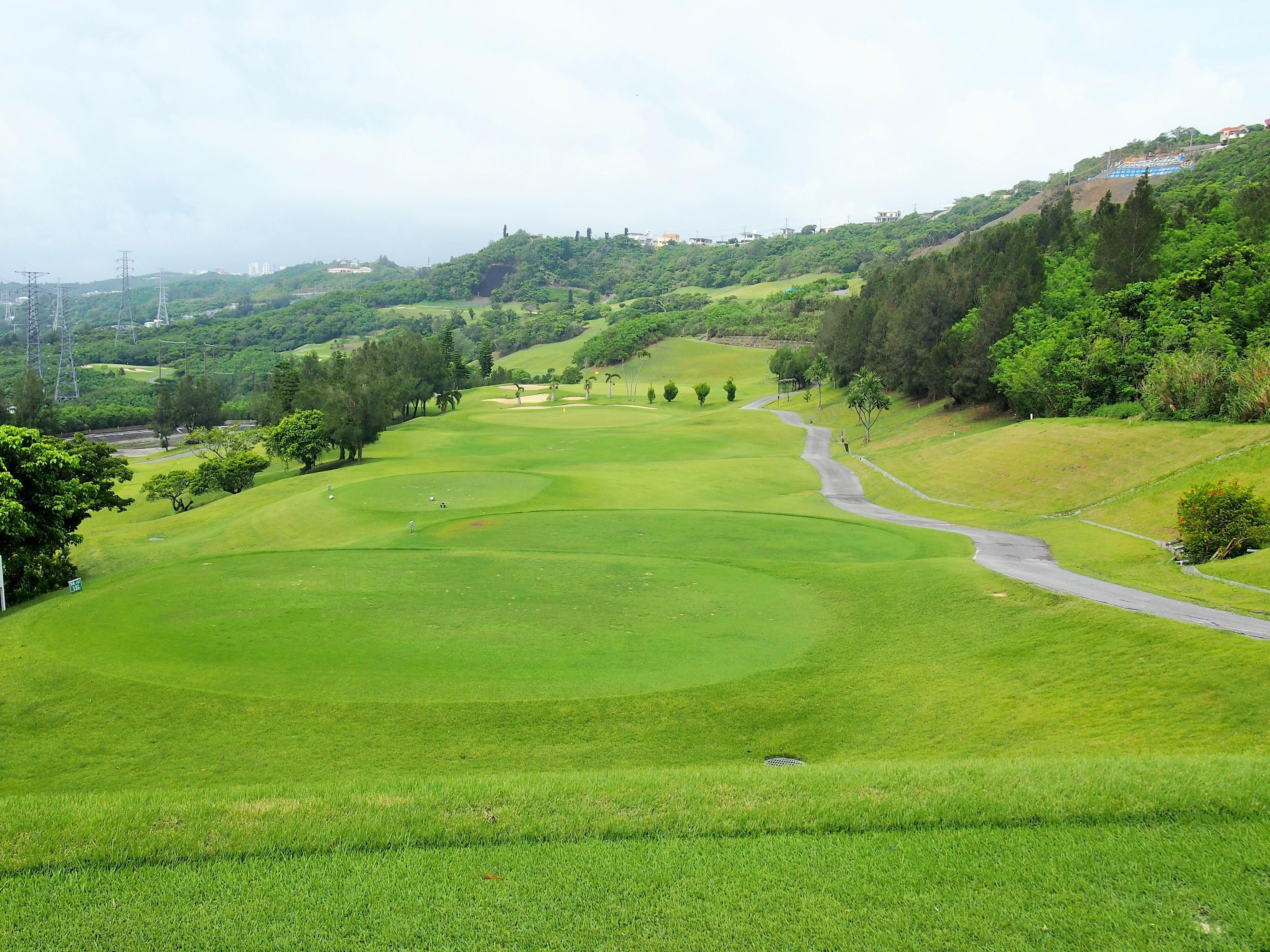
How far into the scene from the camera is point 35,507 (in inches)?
934

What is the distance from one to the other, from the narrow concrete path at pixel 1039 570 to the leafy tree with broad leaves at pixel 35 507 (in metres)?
26.6

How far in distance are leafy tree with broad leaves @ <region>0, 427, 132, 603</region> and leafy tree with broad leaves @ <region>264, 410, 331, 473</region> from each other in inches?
1364

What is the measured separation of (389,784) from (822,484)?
130 ft

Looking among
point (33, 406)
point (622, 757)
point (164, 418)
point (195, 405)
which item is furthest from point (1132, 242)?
point (33, 406)

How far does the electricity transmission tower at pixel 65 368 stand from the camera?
13150 centimetres

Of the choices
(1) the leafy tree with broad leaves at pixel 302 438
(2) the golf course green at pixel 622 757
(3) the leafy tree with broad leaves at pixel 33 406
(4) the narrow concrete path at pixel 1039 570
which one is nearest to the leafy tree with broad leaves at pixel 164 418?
(3) the leafy tree with broad leaves at pixel 33 406

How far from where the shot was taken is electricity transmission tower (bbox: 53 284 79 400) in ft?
431

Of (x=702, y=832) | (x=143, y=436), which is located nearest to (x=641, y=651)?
(x=702, y=832)

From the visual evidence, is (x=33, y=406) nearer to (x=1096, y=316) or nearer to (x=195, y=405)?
(x=195, y=405)

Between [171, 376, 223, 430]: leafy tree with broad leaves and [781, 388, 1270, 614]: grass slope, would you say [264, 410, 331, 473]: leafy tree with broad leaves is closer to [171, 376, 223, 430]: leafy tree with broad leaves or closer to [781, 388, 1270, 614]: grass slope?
[781, 388, 1270, 614]: grass slope

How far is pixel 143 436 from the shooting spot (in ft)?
366

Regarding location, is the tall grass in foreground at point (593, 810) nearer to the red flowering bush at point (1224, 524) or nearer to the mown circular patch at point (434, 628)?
the mown circular patch at point (434, 628)

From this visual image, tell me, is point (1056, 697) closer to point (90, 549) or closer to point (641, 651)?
point (641, 651)

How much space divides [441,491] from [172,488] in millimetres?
25751
